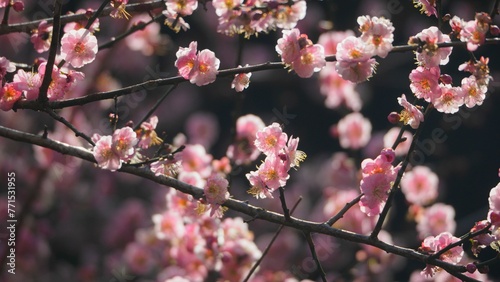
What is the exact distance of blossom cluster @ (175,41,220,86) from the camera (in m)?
1.93

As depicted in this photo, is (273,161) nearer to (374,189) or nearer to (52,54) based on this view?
(374,189)

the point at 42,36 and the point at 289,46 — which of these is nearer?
the point at 289,46

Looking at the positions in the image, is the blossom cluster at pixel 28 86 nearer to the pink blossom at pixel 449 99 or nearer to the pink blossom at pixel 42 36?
the pink blossom at pixel 42 36

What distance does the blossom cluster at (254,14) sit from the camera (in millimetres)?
1780

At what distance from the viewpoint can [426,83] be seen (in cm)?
197

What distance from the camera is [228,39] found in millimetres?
6973

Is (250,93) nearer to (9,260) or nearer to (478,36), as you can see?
(9,260)

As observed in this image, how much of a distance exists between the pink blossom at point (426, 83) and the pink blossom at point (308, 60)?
12.0 inches

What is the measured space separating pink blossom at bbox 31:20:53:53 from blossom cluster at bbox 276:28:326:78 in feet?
2.71

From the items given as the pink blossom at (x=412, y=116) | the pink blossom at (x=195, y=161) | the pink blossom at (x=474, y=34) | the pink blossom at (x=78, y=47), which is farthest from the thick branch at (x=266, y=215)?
the pink blossom at (x=195, y=161)

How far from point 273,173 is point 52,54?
30.2 inches

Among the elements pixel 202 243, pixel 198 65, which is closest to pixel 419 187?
pixel 202 243

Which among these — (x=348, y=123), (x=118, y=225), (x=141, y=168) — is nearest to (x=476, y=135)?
(x=348, y=123)

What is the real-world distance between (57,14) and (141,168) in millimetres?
541
